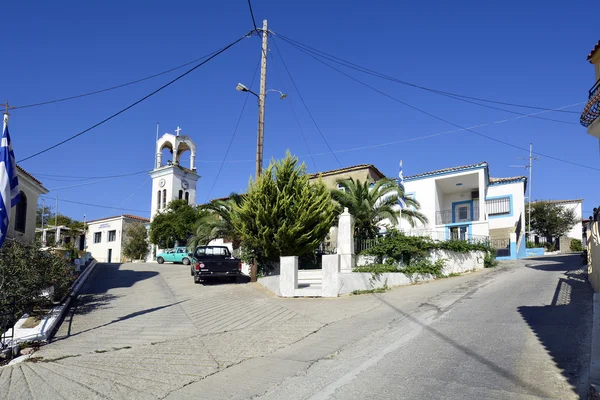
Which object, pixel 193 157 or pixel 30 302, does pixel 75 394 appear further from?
pixel 193 157

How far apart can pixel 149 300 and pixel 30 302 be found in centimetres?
→ 388

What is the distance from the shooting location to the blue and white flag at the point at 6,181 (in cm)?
881

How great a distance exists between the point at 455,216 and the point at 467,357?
29.2 m

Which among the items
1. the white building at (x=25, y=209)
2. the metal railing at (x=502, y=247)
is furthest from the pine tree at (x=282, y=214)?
the metal railing at (x=502, y=247)

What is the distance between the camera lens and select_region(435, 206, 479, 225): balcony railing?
109ft

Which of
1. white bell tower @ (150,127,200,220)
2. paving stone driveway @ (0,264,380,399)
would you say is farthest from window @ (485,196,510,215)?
white bell tower @ (150,127,200,220)

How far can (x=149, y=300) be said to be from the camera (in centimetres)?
1458

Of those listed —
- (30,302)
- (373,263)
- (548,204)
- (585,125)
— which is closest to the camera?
(30,302)

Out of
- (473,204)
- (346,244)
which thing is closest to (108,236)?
(473,204)

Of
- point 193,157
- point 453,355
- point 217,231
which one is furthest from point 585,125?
point 193,157

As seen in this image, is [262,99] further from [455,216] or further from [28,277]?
[455,216]

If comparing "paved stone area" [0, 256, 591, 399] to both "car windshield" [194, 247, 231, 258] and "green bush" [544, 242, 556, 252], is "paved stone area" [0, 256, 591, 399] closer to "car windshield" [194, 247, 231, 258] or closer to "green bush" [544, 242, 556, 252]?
"car windshield" [194, 247, 231, 258]

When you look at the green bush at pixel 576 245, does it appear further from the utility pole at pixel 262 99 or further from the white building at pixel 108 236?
the white building at pixel 108 236

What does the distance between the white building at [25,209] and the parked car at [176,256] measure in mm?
13829
